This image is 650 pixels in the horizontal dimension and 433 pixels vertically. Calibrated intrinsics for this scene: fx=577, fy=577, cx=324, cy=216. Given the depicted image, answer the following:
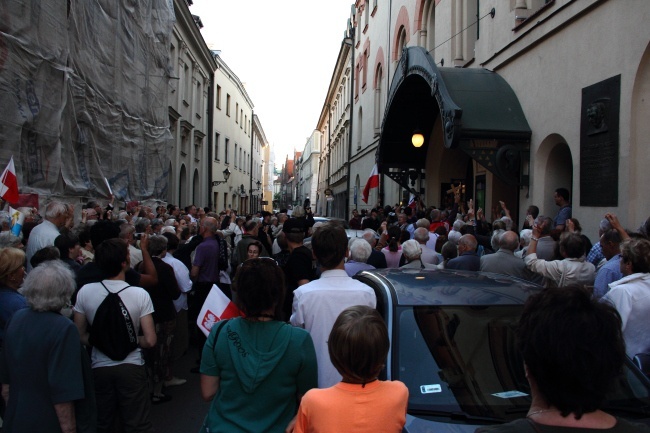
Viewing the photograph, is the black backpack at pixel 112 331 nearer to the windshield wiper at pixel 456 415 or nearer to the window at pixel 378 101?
the windshield wiper at pixel 456 415

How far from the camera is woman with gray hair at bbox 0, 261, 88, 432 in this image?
10.5ft

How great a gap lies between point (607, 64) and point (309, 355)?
707cm

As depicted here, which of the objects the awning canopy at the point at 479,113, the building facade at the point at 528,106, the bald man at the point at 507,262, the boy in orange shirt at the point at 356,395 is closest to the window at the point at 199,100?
the building facade at the point at 528,106

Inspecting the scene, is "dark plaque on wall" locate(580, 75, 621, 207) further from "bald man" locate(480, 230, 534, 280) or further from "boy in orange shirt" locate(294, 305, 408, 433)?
"boy in orange shirt" locate(294, 305, 408, 433)

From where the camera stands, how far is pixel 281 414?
2.71 metres

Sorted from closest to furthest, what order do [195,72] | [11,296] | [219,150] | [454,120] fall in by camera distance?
1. [11,296]
2. [454,120]
3. [195,72]
4. [219,150]

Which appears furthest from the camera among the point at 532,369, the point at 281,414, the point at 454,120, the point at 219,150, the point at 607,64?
the point at 219,150

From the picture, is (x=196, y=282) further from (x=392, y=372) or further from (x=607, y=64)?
(x=607, y=64)

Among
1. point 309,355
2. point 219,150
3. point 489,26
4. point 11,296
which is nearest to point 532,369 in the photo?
point 309,355

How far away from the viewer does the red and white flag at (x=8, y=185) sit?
21.6 feet

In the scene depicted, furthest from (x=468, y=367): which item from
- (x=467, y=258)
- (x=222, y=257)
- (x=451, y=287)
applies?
(x=222, y=257)

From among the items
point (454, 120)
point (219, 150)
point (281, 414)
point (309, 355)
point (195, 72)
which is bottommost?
point (281, 414)

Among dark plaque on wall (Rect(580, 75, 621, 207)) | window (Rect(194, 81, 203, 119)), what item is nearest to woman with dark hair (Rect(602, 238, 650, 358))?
dark plaque on wall (Rect(580, 75, 621, 207))

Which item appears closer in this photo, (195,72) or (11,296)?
(11,296)
